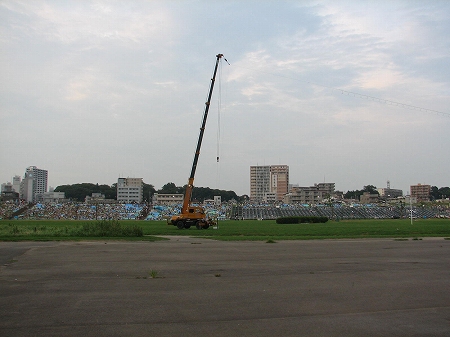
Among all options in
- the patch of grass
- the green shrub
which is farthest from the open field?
the green shrub

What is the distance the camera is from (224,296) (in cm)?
1002

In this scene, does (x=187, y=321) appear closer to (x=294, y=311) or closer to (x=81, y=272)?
(x=294, y=311)

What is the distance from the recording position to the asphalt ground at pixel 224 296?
24.6 ft

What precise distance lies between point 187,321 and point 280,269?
700 cm

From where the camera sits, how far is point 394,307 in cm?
909

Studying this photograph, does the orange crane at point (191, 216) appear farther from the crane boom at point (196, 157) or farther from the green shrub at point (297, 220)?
the green shrub at point (297, 220)

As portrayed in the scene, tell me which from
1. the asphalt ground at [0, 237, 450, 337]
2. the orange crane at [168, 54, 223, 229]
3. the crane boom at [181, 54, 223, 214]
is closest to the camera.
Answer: the asphalt ground at [0, 237, 450, 337]

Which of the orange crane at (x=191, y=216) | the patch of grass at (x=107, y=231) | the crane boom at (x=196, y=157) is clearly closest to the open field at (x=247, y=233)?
the patch of grass at (x=107, y=231)

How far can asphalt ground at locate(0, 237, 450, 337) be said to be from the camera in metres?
7.51

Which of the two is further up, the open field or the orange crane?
the orange crane

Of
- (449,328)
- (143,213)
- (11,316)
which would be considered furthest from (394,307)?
(143,213)

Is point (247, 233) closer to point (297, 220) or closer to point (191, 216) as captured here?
point (191, 216)

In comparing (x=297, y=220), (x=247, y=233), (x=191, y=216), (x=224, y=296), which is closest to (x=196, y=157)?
(x=191, y=216)

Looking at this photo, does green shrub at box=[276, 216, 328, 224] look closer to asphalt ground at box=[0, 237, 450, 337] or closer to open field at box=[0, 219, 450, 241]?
open field at box=[0, 219, 450, 241]
